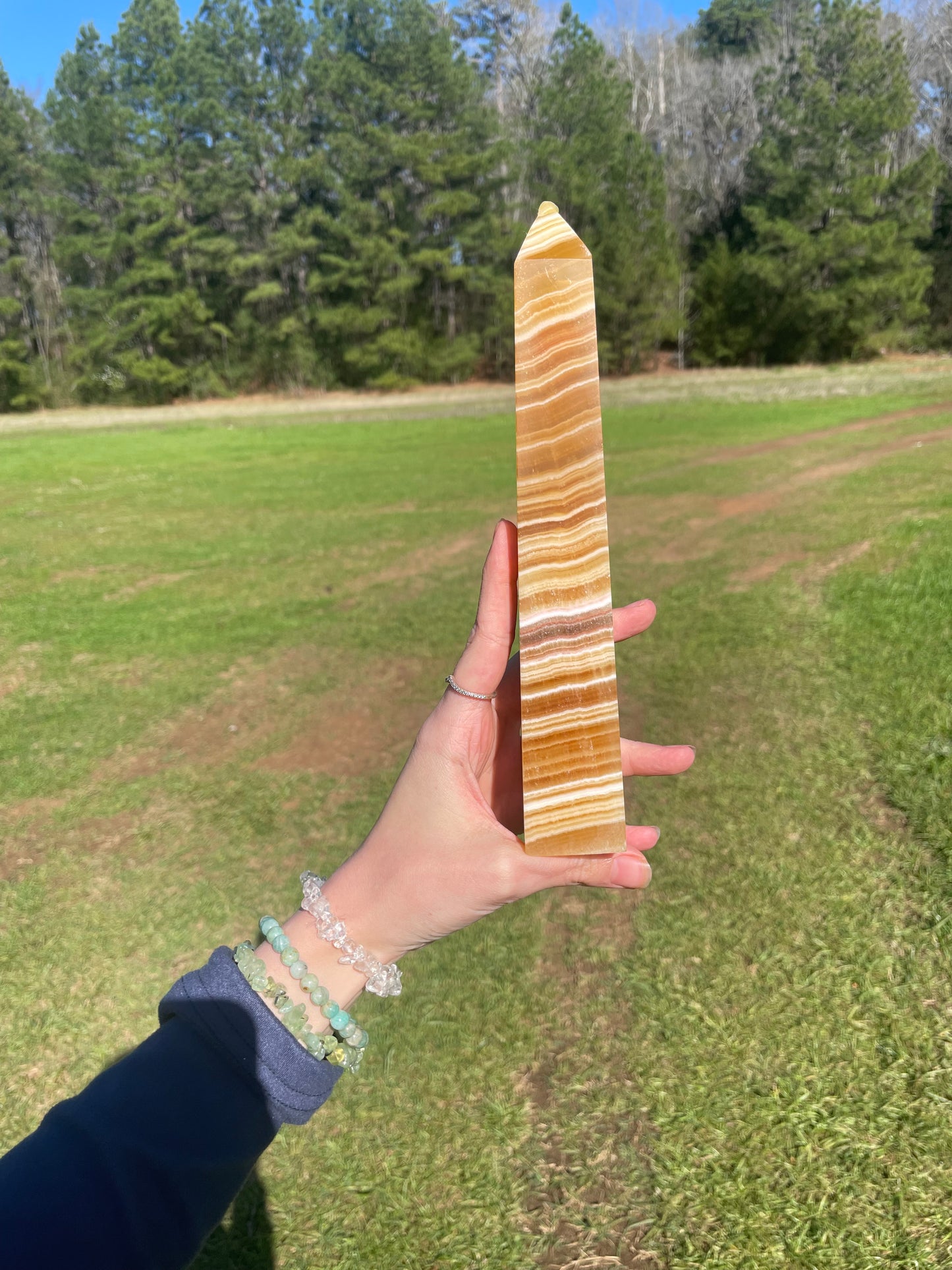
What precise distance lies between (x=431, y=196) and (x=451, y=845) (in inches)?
1613

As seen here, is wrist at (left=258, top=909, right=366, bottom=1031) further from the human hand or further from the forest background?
the forest background

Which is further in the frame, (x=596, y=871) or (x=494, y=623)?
(x=596, y=871)

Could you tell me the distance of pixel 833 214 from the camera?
33906mm

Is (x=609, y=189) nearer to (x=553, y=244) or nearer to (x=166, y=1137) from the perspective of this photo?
(x=553, y=244)

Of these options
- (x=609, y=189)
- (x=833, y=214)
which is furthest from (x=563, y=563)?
(x=833, y=214)

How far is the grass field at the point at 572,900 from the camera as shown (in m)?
2.52

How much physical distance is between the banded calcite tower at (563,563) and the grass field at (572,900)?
1465mm

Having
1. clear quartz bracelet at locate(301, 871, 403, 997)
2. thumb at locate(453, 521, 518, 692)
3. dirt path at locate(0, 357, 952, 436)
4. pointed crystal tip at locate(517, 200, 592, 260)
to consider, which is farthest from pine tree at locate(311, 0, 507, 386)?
clear quartz bracelet at locate(301, 871, 403, 997)

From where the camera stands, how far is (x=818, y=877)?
12.3 feet

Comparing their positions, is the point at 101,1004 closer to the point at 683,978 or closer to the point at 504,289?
the point at 683,978

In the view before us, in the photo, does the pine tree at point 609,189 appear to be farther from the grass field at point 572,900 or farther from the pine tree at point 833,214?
the grass field at point 572,900

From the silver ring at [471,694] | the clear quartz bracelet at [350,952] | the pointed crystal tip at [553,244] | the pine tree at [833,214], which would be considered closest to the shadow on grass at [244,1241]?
the clear quartz bracelet at [350,952]

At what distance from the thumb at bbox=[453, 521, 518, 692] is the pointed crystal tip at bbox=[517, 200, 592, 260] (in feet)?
1.82

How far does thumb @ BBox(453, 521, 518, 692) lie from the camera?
5.42 feet
